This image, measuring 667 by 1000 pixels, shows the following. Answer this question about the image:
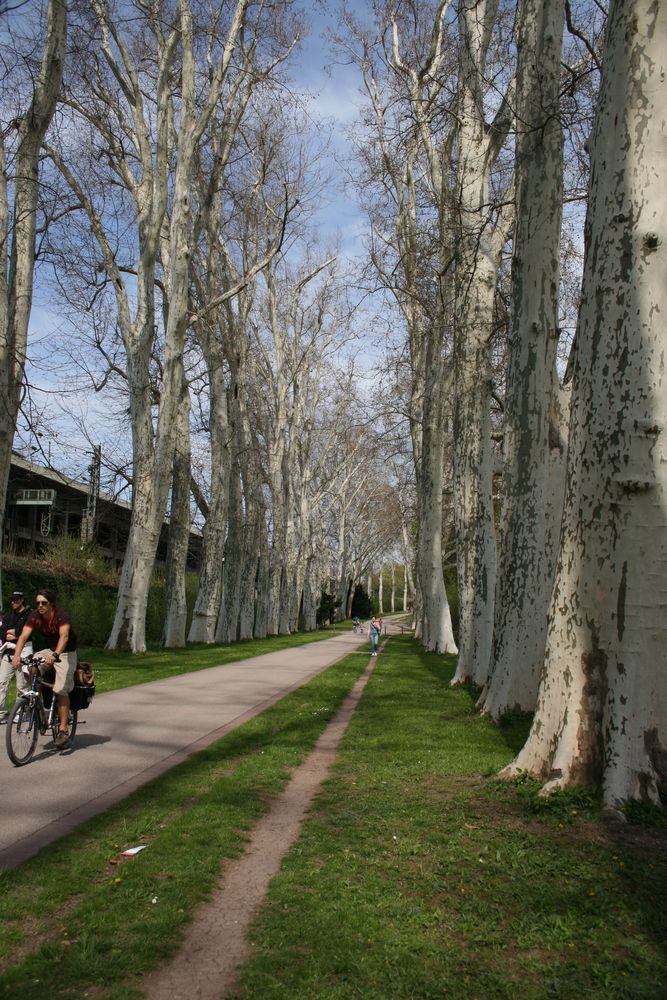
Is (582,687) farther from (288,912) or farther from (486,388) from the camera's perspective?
(486,388)

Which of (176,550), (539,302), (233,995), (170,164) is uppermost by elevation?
(170,164)

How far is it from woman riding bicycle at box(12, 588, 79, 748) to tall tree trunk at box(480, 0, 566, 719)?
476cm

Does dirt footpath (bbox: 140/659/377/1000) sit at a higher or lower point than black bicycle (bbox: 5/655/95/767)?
lower

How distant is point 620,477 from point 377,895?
10.7ft

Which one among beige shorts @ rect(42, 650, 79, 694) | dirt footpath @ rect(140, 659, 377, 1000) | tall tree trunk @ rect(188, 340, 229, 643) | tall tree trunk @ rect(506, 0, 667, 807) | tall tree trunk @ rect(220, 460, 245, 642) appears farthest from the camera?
tall tree trunk @ rect(220, 460, 245, 642)

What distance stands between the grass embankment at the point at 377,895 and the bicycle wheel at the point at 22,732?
1.37m

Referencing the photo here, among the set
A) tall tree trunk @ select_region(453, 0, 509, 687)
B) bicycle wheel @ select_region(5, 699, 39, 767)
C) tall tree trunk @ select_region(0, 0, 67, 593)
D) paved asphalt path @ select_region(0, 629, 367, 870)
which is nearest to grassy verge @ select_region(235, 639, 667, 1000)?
paved asphalt path @ select_region(0, 629, 367, 870)

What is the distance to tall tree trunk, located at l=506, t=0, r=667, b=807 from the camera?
5.71 m

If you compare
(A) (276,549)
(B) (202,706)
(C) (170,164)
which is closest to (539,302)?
(B) (202,706)

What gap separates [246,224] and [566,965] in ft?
89.1

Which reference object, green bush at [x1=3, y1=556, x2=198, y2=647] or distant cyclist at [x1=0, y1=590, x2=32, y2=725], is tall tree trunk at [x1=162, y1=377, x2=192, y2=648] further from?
distant cyclist at [x1=0, y1=590, x2=32, y2=725]

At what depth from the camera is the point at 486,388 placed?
13867 mm

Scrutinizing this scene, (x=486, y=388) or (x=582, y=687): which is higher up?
(x=486, y=388)

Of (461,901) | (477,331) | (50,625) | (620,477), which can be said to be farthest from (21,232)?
(461,901)
